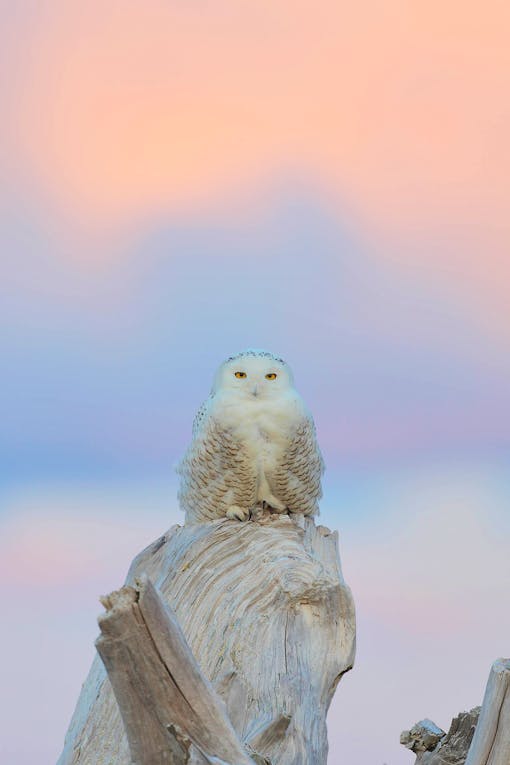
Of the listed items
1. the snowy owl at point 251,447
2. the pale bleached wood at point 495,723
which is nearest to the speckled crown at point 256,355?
the snowy owl at point 251,447

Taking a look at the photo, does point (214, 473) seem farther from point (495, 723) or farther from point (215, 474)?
point (495, 723)

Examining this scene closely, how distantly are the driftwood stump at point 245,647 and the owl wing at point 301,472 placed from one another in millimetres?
119

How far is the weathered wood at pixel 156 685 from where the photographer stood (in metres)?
2.78

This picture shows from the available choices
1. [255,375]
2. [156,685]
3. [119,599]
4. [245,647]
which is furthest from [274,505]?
[119,599]

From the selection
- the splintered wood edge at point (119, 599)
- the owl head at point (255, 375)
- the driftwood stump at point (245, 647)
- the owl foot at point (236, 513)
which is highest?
the owl head at point (255, 375)

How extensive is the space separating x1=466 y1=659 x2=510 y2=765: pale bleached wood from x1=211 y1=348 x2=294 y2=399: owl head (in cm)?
264

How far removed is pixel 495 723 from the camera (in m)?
3.31

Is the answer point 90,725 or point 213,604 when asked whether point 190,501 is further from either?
point 90,725

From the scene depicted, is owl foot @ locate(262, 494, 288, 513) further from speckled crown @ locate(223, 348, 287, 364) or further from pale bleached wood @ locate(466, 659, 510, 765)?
pale bleached wood @ locate(466, 659, 510, 765)

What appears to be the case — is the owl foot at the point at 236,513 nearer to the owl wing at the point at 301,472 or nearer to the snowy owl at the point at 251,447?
the snowy owl at the point at 251,447

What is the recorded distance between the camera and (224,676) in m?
4.32

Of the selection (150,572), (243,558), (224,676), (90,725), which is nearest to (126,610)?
(224,676)

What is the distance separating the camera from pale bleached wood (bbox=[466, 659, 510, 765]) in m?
3.27

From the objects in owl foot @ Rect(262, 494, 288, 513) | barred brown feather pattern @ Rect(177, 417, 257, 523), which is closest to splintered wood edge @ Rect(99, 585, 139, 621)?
barred brown feather pattern @ Rect(177, 417, 257, 523)
